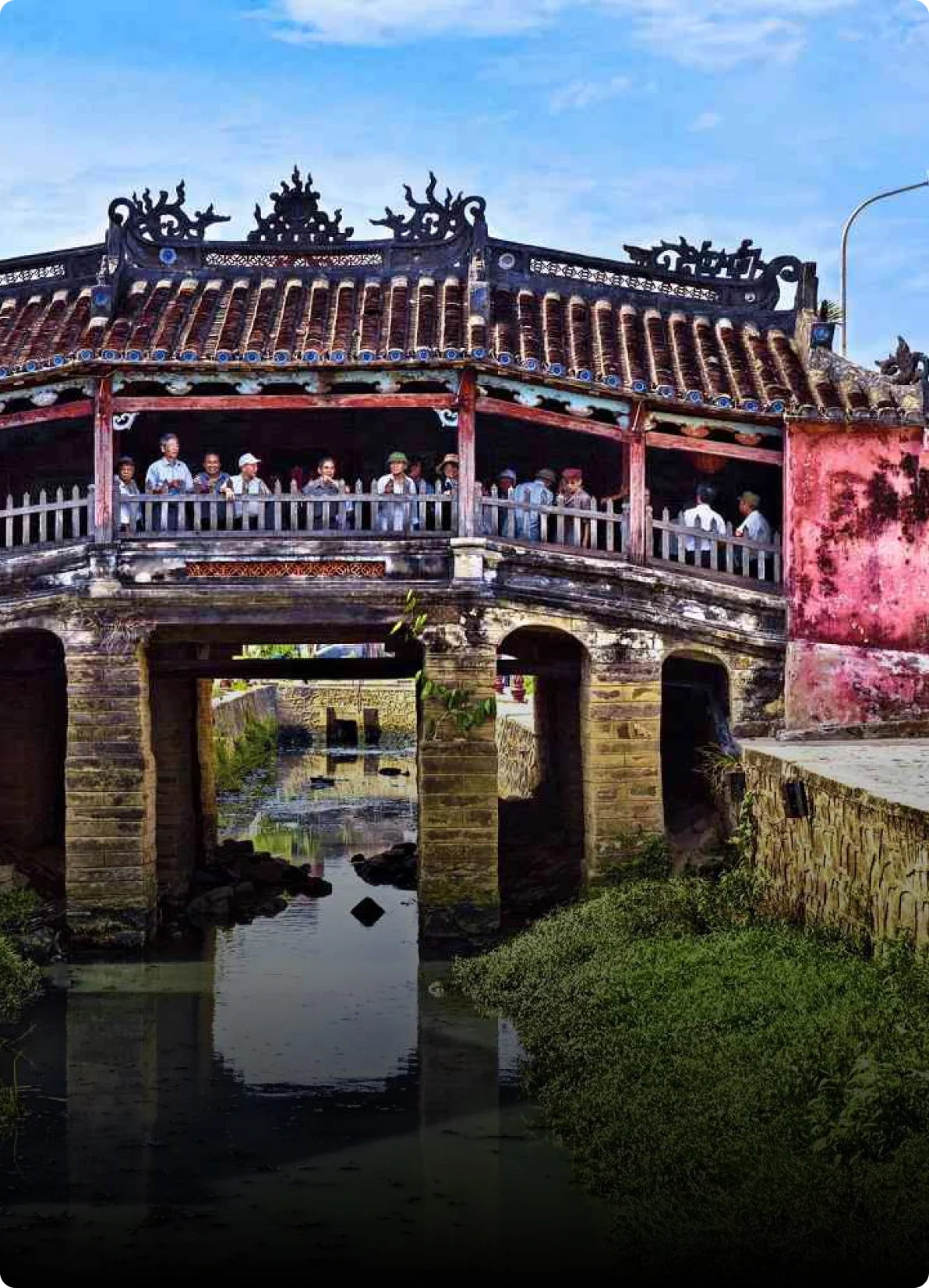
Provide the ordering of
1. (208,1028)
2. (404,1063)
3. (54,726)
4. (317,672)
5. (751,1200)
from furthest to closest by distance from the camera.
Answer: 1. (54,726)
2. (317,672)
3. (208,1028)
4. (404,1063)
5. (751,1200)

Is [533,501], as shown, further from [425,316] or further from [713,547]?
[425,316]

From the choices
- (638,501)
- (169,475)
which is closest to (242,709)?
(169,475)

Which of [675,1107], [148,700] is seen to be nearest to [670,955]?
[675,1107]

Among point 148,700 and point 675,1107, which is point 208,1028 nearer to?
point 148,700

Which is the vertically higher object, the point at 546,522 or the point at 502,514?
the point at 502,514

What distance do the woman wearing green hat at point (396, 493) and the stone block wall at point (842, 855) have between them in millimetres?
4513

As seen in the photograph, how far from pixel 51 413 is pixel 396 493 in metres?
3.60

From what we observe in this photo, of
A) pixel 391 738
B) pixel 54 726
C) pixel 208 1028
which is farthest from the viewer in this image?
pixel 391 738

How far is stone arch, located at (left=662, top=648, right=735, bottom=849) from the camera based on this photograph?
54.0 ft

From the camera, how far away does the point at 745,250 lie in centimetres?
1780

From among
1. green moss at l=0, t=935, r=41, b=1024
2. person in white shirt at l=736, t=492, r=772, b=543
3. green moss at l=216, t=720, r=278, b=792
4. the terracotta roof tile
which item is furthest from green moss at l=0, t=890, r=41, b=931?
green moss at l=216, t=720, r=278, b=792

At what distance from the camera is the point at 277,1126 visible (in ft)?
35.5

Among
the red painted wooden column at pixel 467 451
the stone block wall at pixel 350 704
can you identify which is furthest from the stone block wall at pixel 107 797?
the stone block wall at pixel 350 704

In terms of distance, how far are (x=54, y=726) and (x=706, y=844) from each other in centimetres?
878
